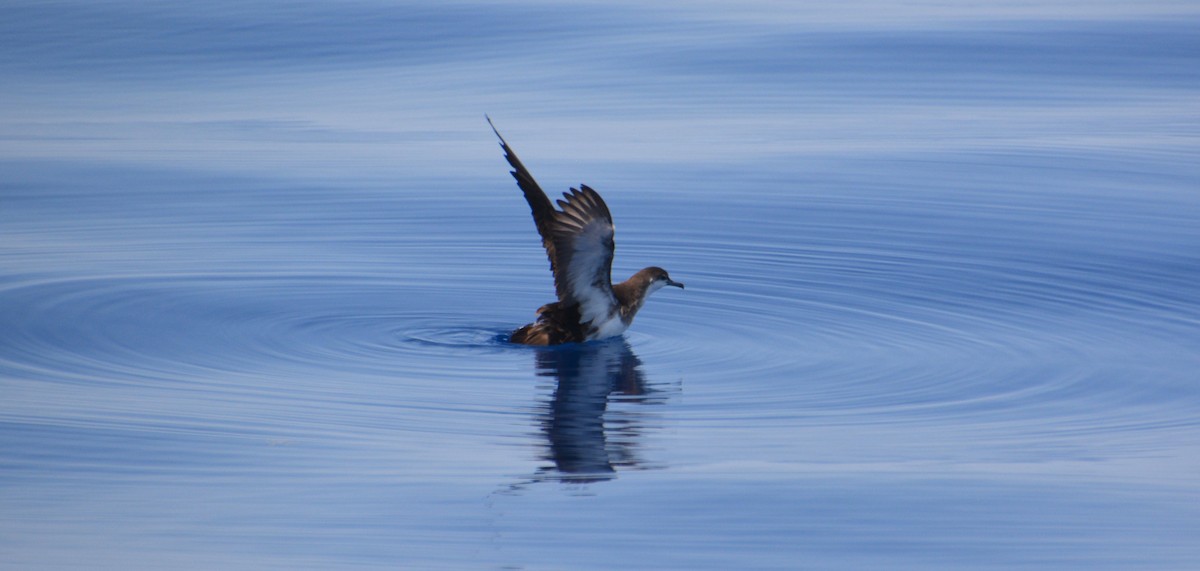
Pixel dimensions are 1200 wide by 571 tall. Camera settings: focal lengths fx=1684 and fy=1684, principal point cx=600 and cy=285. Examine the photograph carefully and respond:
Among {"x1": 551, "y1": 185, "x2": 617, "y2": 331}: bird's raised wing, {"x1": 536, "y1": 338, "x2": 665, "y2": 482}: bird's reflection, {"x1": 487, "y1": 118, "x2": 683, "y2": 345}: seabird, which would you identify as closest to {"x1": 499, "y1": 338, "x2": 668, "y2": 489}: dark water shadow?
{"x1": 536, "y1": 338, "x2": 665, "y2": 482}: bird's reflection

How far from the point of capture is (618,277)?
43.8ft

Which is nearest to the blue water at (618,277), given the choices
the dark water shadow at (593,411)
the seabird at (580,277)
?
the dark water shadow at (593,411)

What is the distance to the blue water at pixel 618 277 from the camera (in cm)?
736

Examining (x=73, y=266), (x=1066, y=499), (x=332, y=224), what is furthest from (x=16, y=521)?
(x=332, y=224)

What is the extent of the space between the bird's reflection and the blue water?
37 millimetres

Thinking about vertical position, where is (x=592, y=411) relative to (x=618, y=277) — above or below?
below

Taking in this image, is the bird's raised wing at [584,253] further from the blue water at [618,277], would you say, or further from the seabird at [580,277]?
the blue water at [618,277]

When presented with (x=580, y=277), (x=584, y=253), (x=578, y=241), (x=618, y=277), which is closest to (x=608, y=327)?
(x=580, y=277)

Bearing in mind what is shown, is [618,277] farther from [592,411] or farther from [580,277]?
[592,411]

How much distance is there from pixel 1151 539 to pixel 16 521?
483 centimetres

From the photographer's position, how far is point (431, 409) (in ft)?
29.6

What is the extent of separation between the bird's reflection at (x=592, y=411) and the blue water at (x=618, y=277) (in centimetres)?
4

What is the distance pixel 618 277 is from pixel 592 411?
4341 millimetres

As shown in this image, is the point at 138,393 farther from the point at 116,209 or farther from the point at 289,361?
the point at 116,209
